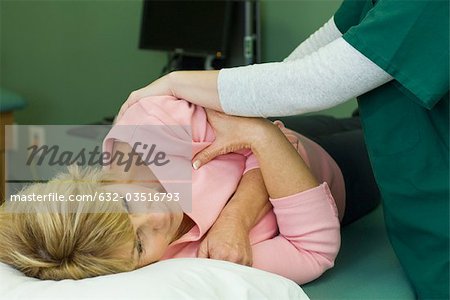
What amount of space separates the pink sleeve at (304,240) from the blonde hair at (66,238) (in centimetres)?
25

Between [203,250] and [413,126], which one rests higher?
[413,126]

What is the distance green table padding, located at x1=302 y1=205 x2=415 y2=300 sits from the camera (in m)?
1.07

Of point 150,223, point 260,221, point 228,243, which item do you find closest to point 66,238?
point 150,223

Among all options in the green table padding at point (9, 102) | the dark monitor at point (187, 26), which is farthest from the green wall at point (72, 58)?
the green table padding at point (9, 102)

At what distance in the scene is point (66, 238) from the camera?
90cm

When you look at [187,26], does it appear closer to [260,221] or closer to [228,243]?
[260,221]

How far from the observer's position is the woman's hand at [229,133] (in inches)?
43.1

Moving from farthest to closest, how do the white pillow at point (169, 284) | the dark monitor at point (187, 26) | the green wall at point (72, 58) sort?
1. the green wall at point (72, 58)
2. the dark monitor at point (187, 26)
3. the white pillow at point (169, 284)

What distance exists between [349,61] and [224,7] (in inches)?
60.7

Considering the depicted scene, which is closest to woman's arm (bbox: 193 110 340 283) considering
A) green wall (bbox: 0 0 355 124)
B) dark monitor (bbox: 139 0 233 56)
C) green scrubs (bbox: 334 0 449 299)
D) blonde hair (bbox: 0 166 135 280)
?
green scrubs (bbox: 334 0 449 299)

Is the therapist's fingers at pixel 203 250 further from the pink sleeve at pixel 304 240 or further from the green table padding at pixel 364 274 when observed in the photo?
the green table padding at pixel 364 274

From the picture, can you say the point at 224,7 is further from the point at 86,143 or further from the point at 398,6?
the point at 398,6

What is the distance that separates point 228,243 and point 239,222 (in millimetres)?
63

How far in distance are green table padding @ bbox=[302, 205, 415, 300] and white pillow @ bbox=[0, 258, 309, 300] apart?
172 mm
